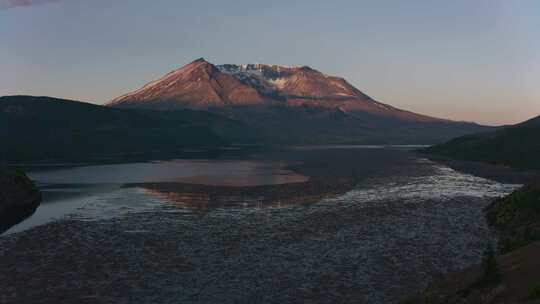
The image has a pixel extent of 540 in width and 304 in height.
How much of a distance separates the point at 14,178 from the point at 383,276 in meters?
68.7

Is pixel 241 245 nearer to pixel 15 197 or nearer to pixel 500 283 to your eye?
pixel 500 283

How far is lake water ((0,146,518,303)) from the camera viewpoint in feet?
115

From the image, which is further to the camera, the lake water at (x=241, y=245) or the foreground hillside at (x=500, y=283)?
the lake water at (x=241, y=245)

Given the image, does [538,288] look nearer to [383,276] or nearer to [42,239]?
[383,276]

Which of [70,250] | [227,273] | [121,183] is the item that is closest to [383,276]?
A: [227,273]

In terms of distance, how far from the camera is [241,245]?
4825 centimetres

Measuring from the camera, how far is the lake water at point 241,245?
115 feet

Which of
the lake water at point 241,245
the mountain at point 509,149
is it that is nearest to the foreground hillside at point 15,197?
the lake water at point 241,245

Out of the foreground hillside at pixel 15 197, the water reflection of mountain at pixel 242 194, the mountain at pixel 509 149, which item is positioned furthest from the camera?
the mountain at pixel 509 149

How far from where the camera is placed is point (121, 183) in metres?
106

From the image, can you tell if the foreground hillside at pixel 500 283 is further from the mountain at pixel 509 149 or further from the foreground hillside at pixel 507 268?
the mountain at pixel 509 149

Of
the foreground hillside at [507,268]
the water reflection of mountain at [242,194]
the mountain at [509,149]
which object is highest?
the mountain at [509,149]

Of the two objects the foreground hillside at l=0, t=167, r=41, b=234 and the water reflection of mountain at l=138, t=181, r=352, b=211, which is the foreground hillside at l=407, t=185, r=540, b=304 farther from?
the foreground hillside at l=0, t=167, r=41, b=234

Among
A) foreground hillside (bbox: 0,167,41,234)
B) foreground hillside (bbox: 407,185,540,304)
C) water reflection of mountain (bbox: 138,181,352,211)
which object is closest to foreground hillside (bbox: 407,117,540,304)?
foreground hillside (bbox: 407,185,540,304)
